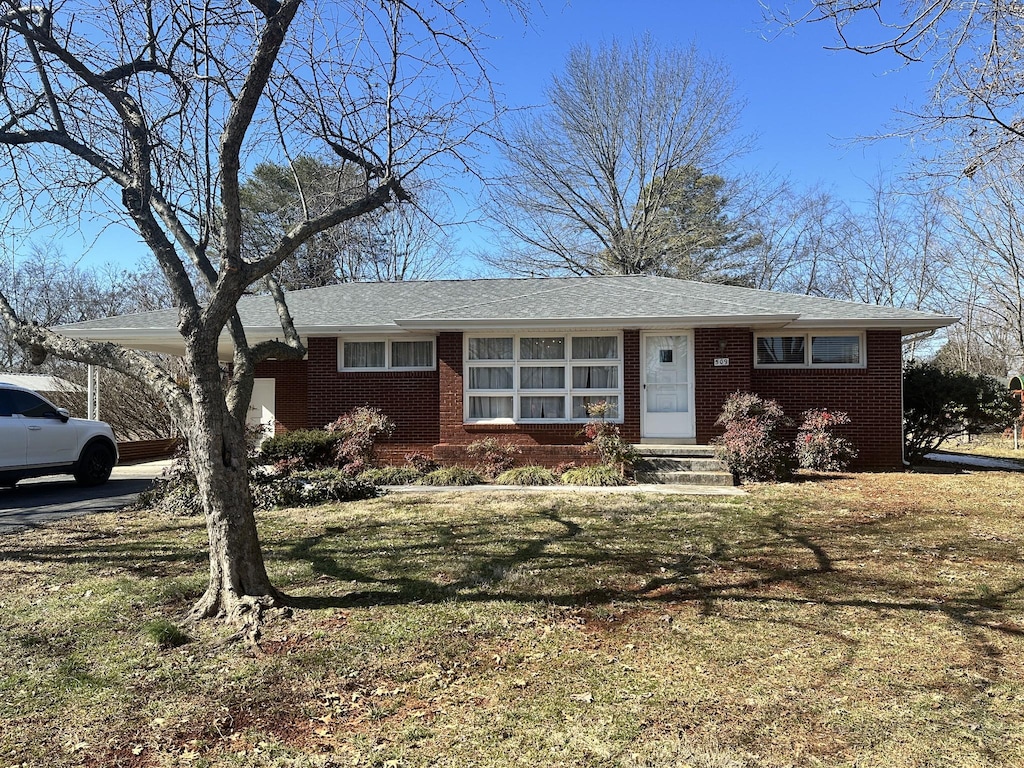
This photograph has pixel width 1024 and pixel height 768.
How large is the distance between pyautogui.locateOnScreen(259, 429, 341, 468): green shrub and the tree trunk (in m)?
7.52

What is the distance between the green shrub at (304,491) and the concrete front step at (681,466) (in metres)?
Result: 4.68

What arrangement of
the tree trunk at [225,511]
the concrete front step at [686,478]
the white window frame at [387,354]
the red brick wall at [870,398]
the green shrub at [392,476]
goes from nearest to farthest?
the tree trunk at [225,511] → the concrete front step at [686,478] → the green shrub at [392,476] → the red brick wall at [870,398] → the white window frame at [387,354]

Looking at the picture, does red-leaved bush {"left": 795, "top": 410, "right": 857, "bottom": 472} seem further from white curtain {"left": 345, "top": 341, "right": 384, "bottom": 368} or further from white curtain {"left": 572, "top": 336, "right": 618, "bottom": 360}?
white curtain {"left": 345, "top": 341, "right": 384, "bottom": 368}

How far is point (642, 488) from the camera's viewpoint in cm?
1047

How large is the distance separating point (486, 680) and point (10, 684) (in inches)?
108

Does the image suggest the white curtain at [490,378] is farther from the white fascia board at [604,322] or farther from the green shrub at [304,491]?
the green shrub at [304,491]

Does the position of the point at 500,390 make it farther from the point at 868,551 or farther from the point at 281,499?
the point at 868,551

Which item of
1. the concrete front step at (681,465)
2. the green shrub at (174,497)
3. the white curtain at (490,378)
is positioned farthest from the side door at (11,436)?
the concrete front step at (681,465)

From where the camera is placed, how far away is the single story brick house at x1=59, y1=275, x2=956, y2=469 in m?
12.0

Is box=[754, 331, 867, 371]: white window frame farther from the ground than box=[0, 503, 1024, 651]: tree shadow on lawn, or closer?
farther from the ground

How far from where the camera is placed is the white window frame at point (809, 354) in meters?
12.7

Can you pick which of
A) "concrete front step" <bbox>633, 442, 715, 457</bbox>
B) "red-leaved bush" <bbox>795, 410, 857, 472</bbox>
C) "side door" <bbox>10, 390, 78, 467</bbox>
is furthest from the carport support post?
"red-leaved bush" <bbox>795, 410, 857, 472</bbox>

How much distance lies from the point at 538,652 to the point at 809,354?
10.8 m

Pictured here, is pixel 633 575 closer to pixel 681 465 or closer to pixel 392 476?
pixel 681 465
